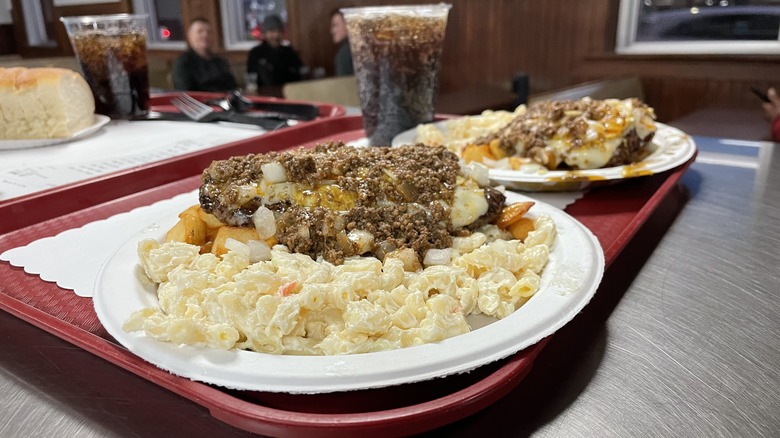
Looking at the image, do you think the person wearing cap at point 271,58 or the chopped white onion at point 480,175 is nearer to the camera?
the chopped white onion at point 480,175

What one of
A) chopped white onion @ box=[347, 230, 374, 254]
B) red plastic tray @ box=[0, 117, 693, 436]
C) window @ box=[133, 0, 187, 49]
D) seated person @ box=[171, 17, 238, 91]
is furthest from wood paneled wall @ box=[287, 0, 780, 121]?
chopped white onion @ box=[347, 230, 374, 254]

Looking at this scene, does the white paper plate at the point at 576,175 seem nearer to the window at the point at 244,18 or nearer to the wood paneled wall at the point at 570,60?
the wood paneled wall at the point at 570,60

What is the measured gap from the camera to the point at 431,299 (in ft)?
2.55

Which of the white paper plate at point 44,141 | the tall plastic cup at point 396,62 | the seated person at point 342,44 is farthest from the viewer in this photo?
the seated person at point 342,44

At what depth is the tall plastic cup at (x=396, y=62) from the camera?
168cm

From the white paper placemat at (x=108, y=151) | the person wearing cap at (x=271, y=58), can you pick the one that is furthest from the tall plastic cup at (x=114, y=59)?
the person wearing cap at (x=271, y=58)

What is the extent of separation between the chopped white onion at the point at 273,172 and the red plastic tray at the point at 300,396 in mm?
332

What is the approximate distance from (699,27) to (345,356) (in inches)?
207

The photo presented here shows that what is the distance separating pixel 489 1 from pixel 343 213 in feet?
17.6

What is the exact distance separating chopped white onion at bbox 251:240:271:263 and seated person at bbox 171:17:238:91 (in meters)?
4.68

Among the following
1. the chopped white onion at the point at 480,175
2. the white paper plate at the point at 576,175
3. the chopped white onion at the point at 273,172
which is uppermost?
the chopped white onion at the point at 273,172

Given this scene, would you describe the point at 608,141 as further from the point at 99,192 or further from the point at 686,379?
the point at 99,192

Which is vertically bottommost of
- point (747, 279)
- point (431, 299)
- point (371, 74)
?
point (747, 279)

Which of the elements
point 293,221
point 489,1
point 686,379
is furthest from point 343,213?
point 489,1
